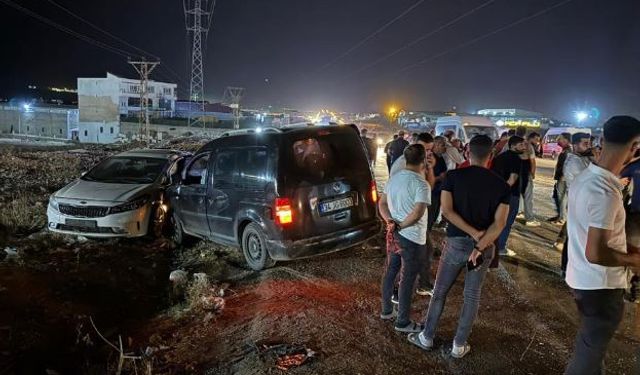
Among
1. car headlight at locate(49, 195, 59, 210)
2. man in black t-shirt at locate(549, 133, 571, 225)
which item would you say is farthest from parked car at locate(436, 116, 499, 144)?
car headlight at locate(49, 195, 59, 210)

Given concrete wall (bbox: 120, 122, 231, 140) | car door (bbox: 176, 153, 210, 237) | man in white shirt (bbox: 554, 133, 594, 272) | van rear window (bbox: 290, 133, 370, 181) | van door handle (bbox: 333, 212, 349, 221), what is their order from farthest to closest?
concrete wall (bbox: 120, 122, 231, 140) < man in white shirt (bbox: 554, 133, 594, 272) < car door (bbox: 176, 153, 210, 237) < van door handle (bbox: 333, 212, 349, 221) < van rear window (bbox: 290, 133, 370, 181)

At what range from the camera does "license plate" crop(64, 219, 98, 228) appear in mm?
7477

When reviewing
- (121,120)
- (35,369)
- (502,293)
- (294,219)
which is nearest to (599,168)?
(502,293)

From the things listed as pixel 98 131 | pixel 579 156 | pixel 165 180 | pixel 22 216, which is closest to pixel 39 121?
pixel 98 131

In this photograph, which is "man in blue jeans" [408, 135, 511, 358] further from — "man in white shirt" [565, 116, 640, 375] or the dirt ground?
"man in white shirt" [565, 116, 640, 375]

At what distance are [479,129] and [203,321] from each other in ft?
57.5

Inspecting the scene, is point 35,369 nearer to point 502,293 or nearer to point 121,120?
point 502,293

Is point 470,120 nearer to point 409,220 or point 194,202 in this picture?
point 194,202

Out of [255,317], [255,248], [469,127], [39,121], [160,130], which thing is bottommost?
[255,317]

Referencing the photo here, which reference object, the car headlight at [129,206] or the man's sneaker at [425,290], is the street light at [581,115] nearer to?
the man's sneaker at [425,290]

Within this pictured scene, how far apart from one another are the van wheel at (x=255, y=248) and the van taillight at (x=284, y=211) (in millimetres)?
467

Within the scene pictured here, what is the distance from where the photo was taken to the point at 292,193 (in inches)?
220

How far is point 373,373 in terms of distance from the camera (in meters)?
3.57

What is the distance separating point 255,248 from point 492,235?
3576 millimetres
